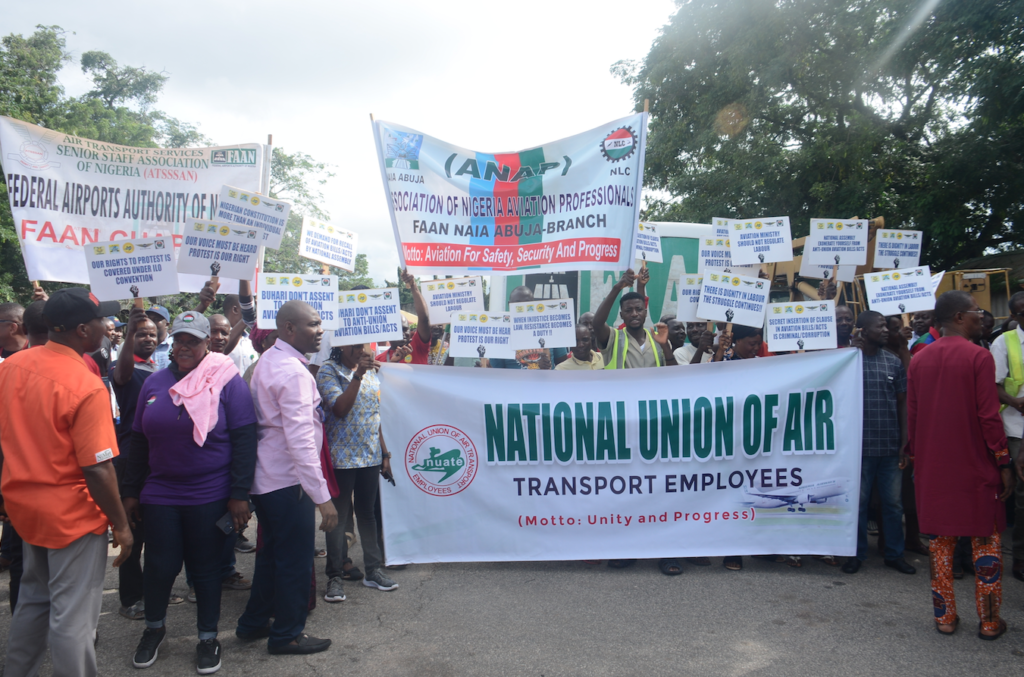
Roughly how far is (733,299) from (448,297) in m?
2.22

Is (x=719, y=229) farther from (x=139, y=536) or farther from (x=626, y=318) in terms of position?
(x=139, y=536)

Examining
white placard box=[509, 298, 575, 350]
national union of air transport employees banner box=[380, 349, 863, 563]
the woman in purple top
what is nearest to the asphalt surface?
national union of air transport employees banner box=[380, 349, 863, 563]

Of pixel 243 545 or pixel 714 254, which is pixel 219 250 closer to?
pixel 243 545

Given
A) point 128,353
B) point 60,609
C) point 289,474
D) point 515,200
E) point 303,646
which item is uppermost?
point 515,200

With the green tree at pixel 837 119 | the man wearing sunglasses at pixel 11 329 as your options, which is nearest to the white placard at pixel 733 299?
the man wearing sunglasses at pixel 11 329

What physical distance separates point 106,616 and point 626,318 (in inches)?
168

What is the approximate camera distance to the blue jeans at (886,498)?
516cm

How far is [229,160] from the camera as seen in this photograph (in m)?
5.82

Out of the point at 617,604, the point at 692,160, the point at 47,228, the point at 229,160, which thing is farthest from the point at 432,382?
the point at 692,160

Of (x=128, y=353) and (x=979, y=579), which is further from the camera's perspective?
(x=128, y=353)

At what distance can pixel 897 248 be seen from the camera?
665cm

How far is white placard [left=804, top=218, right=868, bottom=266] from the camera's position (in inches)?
247

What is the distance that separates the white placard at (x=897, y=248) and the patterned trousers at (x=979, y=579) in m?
3.26

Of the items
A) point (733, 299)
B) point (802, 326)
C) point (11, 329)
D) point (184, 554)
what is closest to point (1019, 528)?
point (802, 326)
